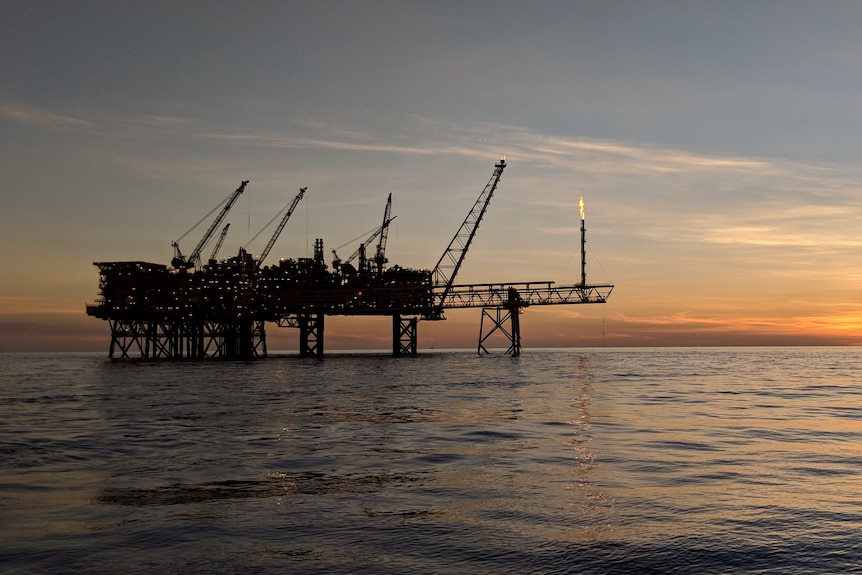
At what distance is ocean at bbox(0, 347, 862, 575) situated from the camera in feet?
38.4

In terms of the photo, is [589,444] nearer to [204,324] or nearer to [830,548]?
[830,548]

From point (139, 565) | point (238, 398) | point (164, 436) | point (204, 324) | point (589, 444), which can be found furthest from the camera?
point (204, 324)

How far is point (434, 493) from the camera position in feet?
55.0

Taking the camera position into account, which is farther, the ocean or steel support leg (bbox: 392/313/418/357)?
steel support leg (bbox: 392/313/418/357)

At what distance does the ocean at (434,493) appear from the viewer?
11711 millimetres

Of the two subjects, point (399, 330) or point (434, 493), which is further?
point (399, 330)

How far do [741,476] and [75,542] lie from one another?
51.7ft

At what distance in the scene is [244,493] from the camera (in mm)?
16938

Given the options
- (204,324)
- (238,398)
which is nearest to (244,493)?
(238,398)

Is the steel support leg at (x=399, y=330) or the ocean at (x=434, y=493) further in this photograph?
the steel support leg at (x=399, y=330)

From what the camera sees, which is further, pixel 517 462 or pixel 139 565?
pixel 517 462

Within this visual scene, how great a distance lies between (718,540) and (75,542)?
37.4 feet

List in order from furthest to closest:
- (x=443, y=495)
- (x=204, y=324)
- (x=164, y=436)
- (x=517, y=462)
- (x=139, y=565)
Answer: (x=204, y=324) → (x=164, y=436) → (x=517, y=462) → (x=443, y=495) → (x=139, y=565)

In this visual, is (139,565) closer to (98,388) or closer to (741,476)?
(741,476)
